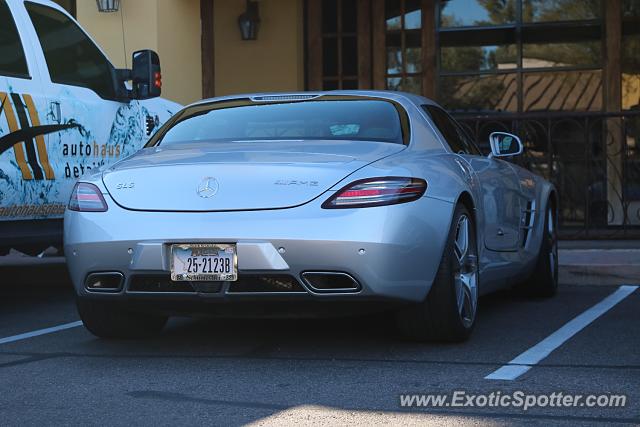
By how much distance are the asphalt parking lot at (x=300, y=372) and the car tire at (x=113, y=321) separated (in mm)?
65

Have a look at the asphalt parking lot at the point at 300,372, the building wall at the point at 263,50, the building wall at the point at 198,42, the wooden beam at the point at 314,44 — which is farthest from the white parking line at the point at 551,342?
the building wall at the point at 263,50

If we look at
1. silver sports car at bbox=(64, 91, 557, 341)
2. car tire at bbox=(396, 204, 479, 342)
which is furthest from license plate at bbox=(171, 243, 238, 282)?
car tire at bbox=(396, 204, 479, 342)

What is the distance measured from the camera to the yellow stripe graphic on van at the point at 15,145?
21.6ft

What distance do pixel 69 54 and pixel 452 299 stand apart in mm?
3469

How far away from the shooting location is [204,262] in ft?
16.6

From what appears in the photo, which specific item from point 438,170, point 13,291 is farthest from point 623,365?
point 13,291

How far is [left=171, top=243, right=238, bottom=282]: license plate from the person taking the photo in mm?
5031

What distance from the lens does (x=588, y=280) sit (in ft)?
28.7

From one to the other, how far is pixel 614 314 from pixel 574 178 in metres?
5.99

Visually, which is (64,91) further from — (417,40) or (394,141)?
(417,40)

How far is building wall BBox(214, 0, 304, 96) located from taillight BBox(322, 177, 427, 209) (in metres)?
9.06

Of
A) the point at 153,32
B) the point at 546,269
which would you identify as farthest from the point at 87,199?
the point at 153,32

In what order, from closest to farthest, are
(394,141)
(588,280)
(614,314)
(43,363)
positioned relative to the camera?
(43,363) → (394,141) → (614,314) → (588,280)

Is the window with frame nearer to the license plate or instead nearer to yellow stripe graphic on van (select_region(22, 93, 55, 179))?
yellow stripe graphic on van (select_region(22, 93, 55, 179))
